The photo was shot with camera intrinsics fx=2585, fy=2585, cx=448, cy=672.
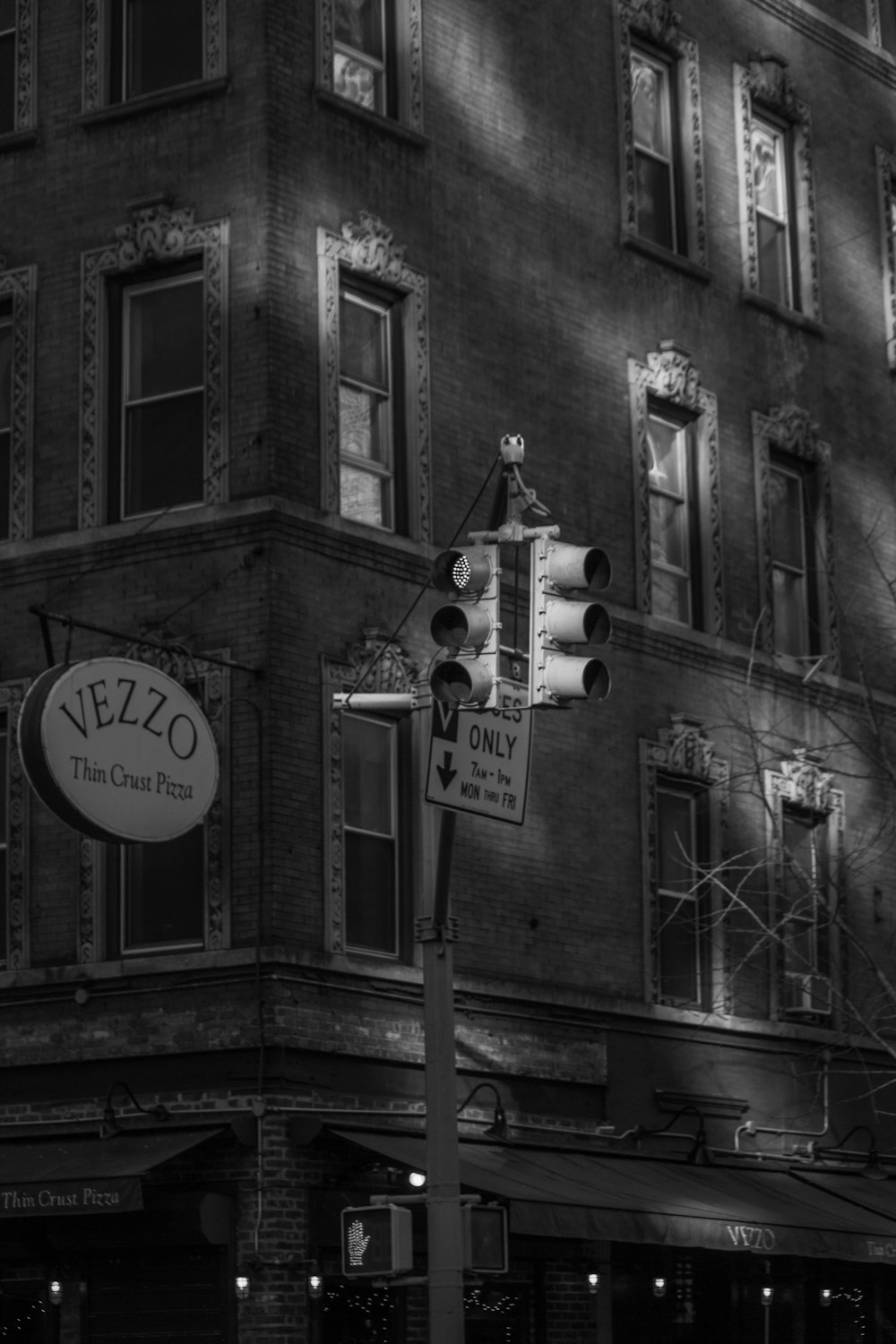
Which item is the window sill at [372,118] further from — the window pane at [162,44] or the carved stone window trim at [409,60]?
the window pane at [162,44]

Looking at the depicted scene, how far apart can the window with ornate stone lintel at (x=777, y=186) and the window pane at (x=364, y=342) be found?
6.18m

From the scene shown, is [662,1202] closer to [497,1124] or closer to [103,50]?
[497,1124]

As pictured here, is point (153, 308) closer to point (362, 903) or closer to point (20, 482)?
point (20, 482)

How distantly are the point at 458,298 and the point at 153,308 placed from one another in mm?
2892

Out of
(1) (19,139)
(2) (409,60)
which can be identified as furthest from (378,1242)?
(2) (409,60)

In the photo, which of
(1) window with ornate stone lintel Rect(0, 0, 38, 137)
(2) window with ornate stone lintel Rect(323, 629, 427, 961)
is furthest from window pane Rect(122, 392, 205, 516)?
(1) window with ornate stone lintel Rect(0, 0, 38, 137)

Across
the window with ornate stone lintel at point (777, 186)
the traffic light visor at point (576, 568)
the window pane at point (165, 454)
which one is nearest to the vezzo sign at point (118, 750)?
the window pane at point (165, 454)


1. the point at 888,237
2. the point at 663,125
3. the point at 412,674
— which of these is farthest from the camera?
the point at 888,237

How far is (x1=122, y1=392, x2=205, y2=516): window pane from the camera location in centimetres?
2133

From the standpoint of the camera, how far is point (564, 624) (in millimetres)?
14039

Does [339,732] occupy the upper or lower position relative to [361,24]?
lower

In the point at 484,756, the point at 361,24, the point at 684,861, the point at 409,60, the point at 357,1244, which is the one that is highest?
the point at 361,24

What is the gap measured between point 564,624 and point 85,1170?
712 cm

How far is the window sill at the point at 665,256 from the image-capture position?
25.4m
